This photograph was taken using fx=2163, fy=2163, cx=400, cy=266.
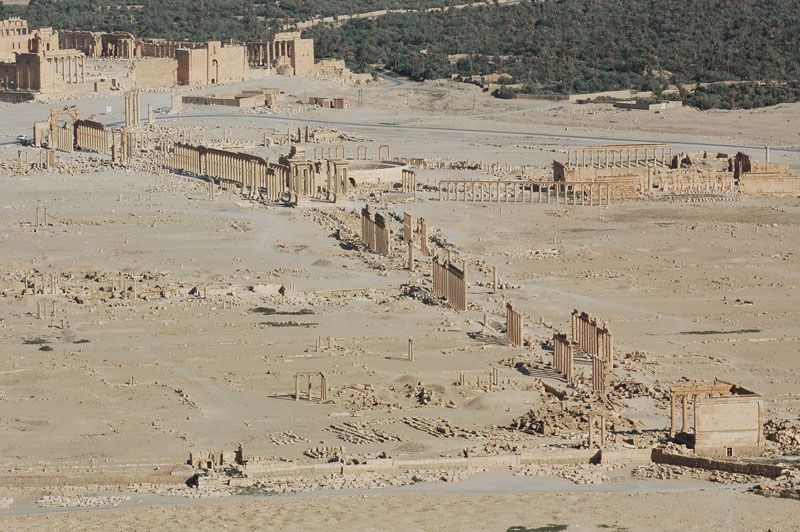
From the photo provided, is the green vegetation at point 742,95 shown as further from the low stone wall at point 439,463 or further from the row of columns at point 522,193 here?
the low stone wall at point 439,463

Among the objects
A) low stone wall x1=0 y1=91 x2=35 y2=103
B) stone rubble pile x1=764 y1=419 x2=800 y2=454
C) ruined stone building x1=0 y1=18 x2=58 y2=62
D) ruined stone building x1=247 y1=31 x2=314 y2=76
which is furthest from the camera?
ruined stone building x1=247 y1=31 x2=314 y2=76

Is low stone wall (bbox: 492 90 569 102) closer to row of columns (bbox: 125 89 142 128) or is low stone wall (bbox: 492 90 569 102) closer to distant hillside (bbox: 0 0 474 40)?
row of columns (bbox: 125 89 142 128)

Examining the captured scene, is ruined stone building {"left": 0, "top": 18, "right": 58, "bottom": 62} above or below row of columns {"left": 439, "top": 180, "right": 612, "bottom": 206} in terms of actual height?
above

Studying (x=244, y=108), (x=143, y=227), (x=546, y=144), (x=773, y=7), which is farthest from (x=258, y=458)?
(x=773, y=7)

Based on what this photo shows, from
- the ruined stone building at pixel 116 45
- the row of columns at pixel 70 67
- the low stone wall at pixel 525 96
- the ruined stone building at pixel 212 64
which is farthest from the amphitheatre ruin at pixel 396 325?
the ruined stone building at pixel 116 45

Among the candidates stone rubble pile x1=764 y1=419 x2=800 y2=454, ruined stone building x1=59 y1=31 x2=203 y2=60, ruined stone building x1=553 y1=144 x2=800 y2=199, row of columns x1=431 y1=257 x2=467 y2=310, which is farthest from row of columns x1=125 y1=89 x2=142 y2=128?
stone rubble pile x1=764 y1=419 x2=800 y2=454

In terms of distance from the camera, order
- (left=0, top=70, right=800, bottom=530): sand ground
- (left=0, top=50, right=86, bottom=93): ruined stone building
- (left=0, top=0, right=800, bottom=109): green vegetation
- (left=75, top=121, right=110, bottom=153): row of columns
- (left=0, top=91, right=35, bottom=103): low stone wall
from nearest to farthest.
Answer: (left=0, top=70, right=800, bottom=530): sand ground, (left=75, top=121, right=110, bottom=153): row of columns, (left=0, top=91, right=35, bottom=103): low stone wall, (left=0, top=50, right=86, bottom=93): ruined stone building, (left=0, top=0, right=800, bottom=109): green vegetation
